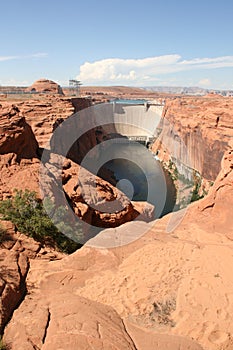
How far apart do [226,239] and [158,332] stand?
593cm

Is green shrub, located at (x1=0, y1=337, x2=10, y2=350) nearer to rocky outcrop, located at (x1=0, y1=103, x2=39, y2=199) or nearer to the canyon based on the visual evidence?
the canyon

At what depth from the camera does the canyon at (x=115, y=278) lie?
23.2 feet

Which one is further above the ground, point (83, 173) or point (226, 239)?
point (83, 173)

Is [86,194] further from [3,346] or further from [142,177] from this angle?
[142,177]

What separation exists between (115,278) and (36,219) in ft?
14.4

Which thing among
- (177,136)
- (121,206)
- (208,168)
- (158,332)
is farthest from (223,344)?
(177,136)

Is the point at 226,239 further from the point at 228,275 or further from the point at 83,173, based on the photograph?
the point at 83,173

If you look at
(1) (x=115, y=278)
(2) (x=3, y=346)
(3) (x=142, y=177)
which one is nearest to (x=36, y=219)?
(1) (x=115, y=278)

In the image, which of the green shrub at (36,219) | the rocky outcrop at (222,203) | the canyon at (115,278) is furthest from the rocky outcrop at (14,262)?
the rocky outcrop at (222,203)

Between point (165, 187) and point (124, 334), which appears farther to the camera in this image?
point (165, 187)

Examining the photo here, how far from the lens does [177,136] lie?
52.8 m

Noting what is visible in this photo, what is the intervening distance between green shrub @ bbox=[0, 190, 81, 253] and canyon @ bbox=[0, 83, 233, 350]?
1.35 ft

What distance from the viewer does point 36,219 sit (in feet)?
40.0

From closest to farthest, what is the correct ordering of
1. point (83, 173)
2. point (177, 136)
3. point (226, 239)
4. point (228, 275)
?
point (228, 275) → point (226, 239) → point (83, 173) → point (177, 136)
